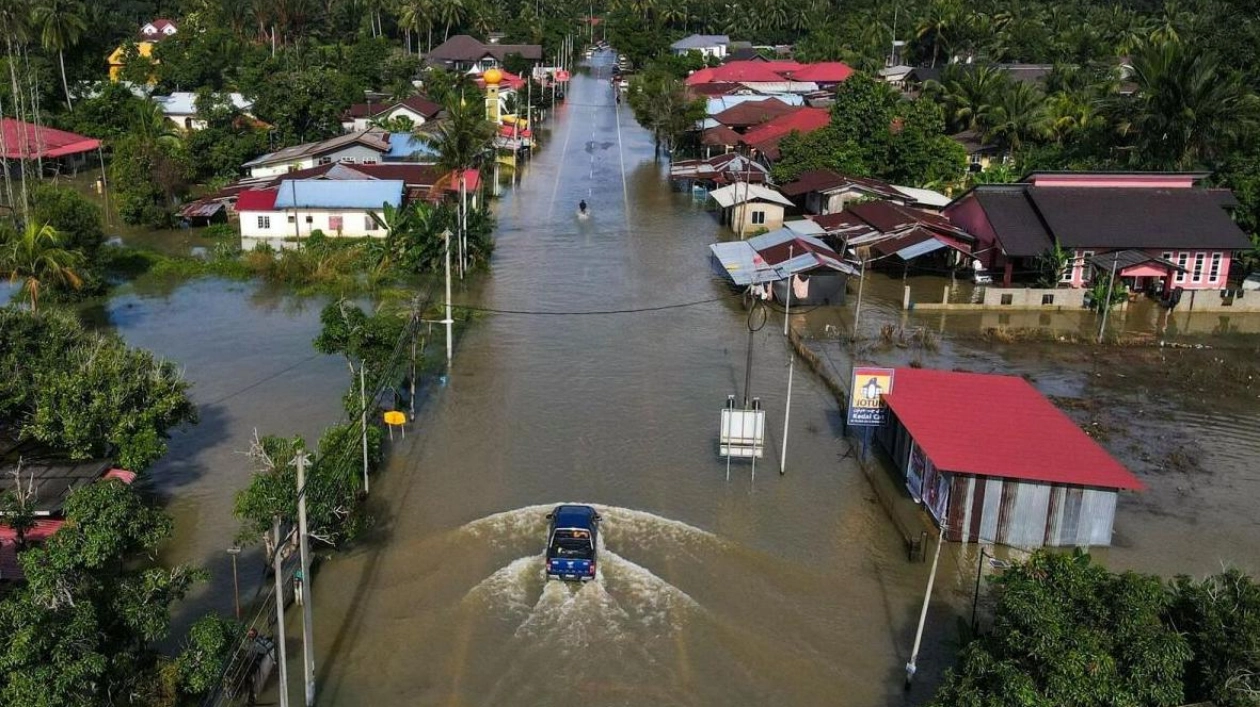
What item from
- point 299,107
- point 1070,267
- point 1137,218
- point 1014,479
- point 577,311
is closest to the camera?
point 1014,479

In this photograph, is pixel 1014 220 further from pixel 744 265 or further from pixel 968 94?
pixel 968 94

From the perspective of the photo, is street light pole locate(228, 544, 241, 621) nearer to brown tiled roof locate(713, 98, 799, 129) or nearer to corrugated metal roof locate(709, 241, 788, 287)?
corrugated metal roof locate(709, 241, 788, 287)

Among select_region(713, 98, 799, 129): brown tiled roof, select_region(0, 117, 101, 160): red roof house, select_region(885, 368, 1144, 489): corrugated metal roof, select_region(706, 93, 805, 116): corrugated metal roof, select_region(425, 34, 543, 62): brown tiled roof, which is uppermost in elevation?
select_region(425, 34, 543, 62): brown tiled roof

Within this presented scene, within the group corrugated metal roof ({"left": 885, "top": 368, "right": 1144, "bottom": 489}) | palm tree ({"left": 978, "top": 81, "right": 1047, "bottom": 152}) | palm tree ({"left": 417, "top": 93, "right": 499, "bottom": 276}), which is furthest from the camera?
palm tree ({"left": 978, "top": 81, "right": 1047, "bottom": 152})

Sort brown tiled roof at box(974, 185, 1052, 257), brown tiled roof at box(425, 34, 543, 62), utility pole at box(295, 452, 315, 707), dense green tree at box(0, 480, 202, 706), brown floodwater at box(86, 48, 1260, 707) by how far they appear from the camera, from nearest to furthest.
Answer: dense green tree at box(0, 480, 202, 706) → utility pole at box(295, 452, 315, 707) → brown floodwater at box(86, 48, 1260, 707) → brown tiled roof at box(974, 185, 1052, 257) → brown tiled roof at box(425, 34, 543, 62)

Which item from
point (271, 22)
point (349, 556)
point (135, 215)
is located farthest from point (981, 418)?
point (271, 22)

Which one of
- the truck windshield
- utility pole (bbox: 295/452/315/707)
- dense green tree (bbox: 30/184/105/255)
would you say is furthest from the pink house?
dense green tree (bbox: 30/184/105/255)

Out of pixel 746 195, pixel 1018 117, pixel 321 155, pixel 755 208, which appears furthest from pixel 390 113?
pixel 1018 117
